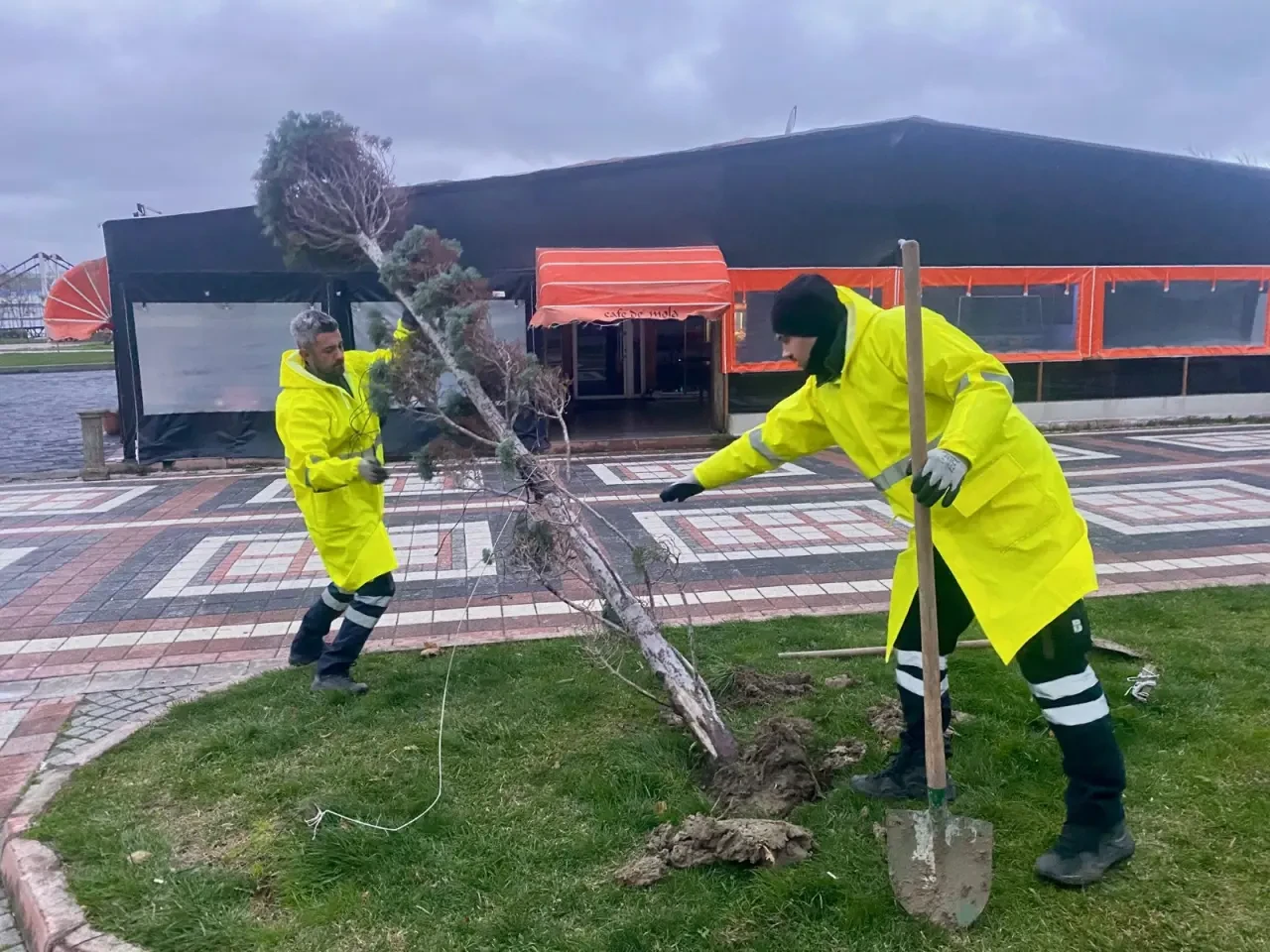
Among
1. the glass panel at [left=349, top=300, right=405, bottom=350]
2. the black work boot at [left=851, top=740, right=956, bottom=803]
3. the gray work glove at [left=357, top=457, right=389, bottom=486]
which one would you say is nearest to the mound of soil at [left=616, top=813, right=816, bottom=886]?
the black work boot at [left=851, top=740, right=956, bottom=803]

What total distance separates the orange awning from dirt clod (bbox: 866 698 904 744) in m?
8.50

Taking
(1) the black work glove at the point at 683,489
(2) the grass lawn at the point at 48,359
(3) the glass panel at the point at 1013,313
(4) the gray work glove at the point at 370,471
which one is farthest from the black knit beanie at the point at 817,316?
(2) the grass lawn at the point at 48,359

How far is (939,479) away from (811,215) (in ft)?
38.9

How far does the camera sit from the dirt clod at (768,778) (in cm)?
323

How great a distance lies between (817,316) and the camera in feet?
9.39

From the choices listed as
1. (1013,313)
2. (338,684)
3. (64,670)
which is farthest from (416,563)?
(1013,313)

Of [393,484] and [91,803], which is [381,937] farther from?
[393,484]

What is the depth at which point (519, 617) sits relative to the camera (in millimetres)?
5629

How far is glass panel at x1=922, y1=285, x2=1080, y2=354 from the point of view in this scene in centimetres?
1403

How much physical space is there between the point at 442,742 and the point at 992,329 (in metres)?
12.5

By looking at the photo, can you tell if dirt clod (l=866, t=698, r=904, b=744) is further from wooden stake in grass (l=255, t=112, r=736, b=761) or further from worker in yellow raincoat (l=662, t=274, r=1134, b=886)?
worker in yellow raincoat (l=662, t=274, r=1134, b=886)

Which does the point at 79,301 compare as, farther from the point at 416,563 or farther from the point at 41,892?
the point at 41,892

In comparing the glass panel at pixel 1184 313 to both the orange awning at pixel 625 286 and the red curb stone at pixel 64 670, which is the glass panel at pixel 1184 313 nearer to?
the orange awning at pixel 625 286

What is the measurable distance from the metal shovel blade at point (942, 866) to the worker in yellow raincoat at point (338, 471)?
2521 mm
